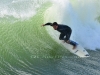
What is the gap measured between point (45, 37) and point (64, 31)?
1.28 m

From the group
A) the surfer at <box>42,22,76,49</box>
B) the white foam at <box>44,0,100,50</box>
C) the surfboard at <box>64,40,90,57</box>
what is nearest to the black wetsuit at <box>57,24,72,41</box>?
the surfer at <box>42,22,76,49</box>

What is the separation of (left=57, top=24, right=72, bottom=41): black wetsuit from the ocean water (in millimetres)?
432

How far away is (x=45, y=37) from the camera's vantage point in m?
11.6

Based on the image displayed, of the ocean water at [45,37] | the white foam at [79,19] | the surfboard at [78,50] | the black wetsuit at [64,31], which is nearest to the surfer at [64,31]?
the black wetsuit at [64,31]

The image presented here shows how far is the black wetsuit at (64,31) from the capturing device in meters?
10.6

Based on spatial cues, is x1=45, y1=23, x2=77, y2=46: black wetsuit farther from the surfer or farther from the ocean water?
the ocean water

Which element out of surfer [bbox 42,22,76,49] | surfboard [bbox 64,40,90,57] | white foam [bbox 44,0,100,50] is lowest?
surfboard [bbox 64,40,90,57]

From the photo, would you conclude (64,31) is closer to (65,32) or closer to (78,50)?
(65,32)

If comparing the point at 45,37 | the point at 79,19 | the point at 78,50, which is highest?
the point at 79,19

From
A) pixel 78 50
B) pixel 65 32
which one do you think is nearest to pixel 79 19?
pixel 65 32

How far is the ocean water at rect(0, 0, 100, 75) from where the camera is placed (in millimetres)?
9523

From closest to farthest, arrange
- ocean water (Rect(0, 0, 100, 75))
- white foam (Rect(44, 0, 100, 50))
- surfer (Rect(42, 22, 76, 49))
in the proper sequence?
ocean water (Rect(0, 0, 100, 75)) → surfer (Rect(42, 22, 76, 49)) → white foam (Rect(44, 0, 100, 50))

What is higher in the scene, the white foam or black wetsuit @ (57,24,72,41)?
the white foam

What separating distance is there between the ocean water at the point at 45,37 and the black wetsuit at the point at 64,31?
1.42ft
